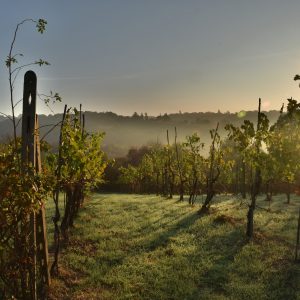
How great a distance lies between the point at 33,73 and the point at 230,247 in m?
14.0

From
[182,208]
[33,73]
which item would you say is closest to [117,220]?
[182,208]

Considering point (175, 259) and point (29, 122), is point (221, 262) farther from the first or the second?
point (29, 122)

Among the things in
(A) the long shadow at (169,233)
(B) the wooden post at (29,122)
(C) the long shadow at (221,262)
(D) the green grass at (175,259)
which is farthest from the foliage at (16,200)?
(A) the long shadow at (169,233)

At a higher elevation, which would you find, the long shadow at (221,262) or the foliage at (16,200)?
the foliage at (16,200)

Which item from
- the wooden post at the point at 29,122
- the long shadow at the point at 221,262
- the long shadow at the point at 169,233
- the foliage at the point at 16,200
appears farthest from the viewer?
the long shadow at the point at 169,233

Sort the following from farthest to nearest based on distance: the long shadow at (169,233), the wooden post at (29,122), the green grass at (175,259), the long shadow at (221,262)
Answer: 1. the long shadow at (169,233)
2. the long shadow at (221,262)
3. the green grass at (175,259)
4. the wooden post at (29,122)

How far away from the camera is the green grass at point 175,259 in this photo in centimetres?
1461

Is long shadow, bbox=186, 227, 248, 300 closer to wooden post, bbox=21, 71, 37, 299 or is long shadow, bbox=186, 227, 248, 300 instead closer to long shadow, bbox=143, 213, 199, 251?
long shadow, bbox=143, 213, 199, 251

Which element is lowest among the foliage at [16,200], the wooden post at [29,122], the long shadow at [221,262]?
the long shadow at [221,262]

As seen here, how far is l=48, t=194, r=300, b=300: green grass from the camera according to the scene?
47.9 ft

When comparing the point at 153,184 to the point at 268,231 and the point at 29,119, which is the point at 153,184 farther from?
the point at 29,119

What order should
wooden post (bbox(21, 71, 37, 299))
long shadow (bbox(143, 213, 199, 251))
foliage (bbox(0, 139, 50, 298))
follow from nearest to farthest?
foliage (bbox(0, 139, 50, 298)) → wooden post (bbox(21, 71, 37, 299)) → long shadow (bbox(143, 213, 199, 251))

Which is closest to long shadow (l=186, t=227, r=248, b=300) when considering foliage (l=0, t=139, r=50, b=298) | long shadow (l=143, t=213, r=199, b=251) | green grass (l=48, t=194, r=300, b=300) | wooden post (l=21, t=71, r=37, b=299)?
green grass (l=48, t=194, r=300, b=300)

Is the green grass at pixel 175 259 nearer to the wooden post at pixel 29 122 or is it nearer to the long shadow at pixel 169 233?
the long shadow at pixel 169 233
